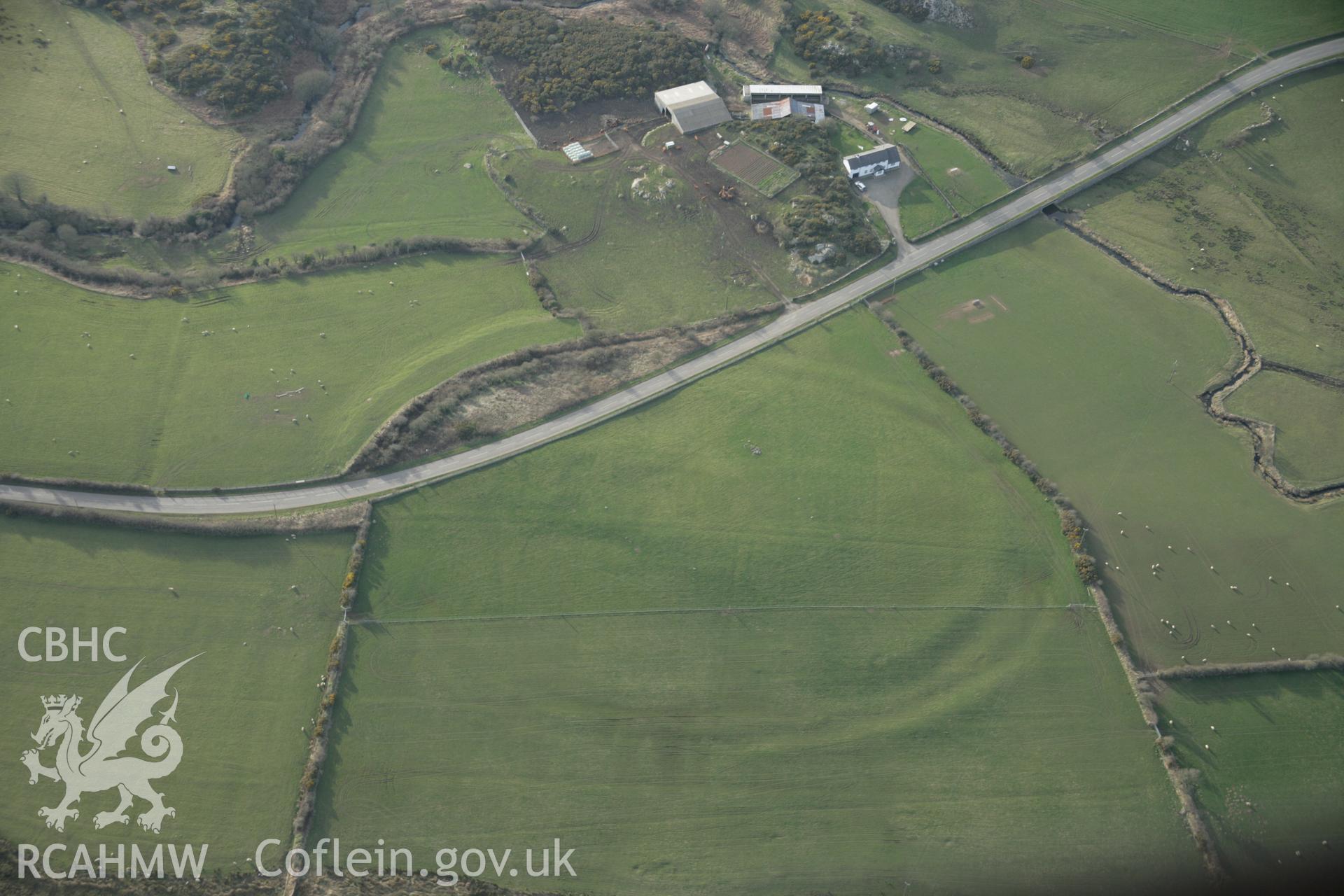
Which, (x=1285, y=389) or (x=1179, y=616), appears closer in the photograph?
(x=1179, y=616)

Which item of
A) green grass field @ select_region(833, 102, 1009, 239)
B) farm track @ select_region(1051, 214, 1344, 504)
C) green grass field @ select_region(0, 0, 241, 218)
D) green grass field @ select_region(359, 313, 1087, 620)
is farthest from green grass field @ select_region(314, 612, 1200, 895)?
green grass field @ select_region(0, 0, 241, 218)

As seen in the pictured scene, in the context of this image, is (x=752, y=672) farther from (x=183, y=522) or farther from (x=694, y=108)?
(x=694, y=108)

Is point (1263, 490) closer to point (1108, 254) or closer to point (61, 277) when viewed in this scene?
point (1108, 254)

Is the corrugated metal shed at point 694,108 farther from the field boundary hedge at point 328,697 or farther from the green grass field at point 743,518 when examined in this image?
the field boundary hedge at point 328,697

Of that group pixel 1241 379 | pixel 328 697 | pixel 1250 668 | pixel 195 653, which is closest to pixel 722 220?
pixel 1241 379

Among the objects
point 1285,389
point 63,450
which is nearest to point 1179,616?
point 1285,389
